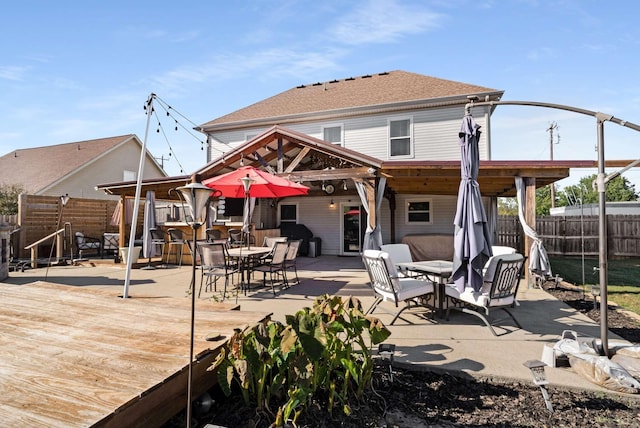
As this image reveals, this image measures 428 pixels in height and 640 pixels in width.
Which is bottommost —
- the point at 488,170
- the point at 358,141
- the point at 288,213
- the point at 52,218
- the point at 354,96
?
the point at 52,218

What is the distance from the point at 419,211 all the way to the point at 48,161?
2053 centimetres

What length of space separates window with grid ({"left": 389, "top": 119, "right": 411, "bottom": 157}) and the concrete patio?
5329 mm

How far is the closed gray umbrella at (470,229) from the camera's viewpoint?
4.18 metres

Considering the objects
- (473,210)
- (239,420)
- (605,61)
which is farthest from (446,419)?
(605,61)

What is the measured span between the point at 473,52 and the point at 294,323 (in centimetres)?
919

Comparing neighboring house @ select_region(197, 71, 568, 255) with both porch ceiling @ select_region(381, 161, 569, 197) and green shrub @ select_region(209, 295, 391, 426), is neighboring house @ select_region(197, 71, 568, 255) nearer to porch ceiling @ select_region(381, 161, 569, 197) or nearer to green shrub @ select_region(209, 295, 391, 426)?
porch ceiling @ select_region(381, 161, 569, 197)

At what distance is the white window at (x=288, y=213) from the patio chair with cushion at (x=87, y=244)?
23.7 feet

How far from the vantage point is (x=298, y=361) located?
6.70ft

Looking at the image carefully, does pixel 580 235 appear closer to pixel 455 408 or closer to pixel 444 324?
pixel 444 324

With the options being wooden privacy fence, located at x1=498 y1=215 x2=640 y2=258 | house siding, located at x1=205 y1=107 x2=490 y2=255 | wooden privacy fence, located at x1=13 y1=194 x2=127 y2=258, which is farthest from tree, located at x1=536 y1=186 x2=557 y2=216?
wooden privacy fence, located at x1=13 y1=194 x2=127 y2=258

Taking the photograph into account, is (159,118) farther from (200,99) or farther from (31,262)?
(31,262)

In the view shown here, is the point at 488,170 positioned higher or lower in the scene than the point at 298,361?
higher

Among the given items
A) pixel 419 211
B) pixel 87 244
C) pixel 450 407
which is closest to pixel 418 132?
pixel 419 211

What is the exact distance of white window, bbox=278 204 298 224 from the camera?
46.0 feet
